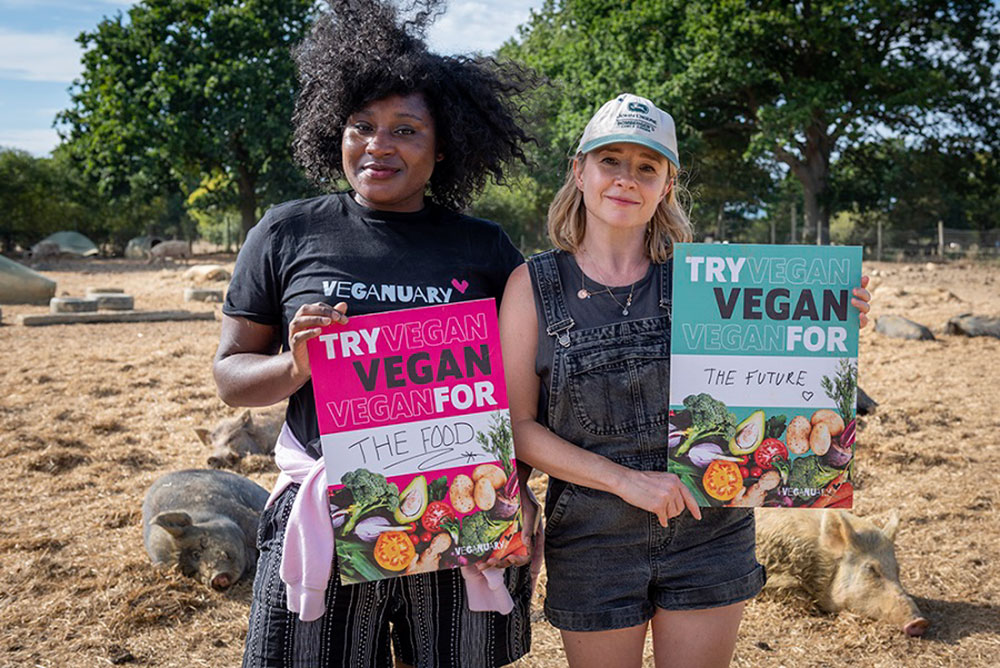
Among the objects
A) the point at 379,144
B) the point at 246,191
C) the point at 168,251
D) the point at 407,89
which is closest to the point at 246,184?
the point at 246,191

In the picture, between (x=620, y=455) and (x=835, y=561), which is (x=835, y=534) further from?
(x=620, y=455)

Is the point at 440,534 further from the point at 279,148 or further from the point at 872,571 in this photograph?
the point at 279,148

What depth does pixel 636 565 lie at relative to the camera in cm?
219

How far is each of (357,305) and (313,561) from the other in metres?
0.63

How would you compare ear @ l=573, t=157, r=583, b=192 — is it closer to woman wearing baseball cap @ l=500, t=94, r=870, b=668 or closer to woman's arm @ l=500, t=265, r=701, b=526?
woman wearing baseball cap @ l=500, t=94, r=870, b=668

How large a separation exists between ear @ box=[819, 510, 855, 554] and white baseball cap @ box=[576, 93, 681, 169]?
2711 mm

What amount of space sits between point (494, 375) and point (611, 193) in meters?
0.56

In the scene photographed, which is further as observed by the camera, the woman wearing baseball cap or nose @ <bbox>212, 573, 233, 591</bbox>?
nose @ <bbox>212, 573, 233, 591</bbox>

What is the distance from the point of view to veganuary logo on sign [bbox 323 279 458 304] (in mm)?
2119

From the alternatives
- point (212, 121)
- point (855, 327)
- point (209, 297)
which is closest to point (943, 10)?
point (209, 297)

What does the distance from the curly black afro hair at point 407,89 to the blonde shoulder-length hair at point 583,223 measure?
14.3 inches

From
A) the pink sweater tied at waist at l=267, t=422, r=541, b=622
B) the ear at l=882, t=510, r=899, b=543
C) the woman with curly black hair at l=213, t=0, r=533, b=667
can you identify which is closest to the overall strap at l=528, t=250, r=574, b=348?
the woman with curly black hair at l=213, t=0, r=533, b=667

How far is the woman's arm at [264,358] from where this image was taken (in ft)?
6.33

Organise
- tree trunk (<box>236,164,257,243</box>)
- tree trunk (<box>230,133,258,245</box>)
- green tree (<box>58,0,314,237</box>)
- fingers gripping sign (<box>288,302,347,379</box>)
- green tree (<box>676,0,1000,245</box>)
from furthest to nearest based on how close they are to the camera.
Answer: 1. tree trunk (<box>236,164,257,243</box>)
2. tree trunk (<box>230,133,258,245</box>)
3. green tree (<box>58,0,314,237</box>)
4. green tree (<box>676,0,1000,245</box>)
5. fingers gripping sign (<box>288,302,347,379</box>)
